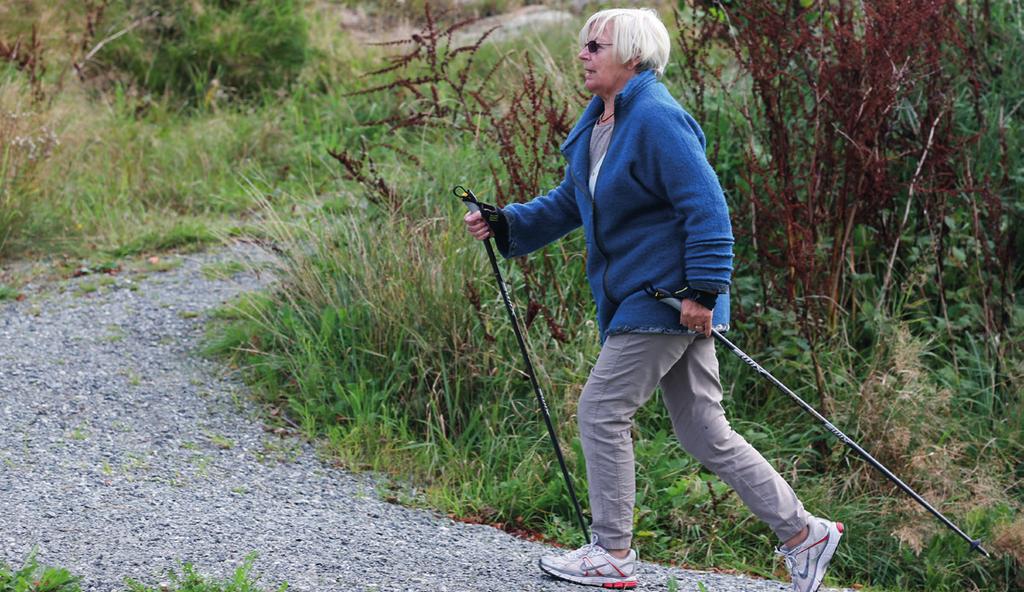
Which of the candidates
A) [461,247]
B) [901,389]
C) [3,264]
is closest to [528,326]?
[461,247]

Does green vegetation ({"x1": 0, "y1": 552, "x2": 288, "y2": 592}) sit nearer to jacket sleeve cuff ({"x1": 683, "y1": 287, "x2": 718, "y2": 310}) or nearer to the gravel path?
the gravel path

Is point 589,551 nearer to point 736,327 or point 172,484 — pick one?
point 172,484

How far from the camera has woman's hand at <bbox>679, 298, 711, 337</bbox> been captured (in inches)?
137

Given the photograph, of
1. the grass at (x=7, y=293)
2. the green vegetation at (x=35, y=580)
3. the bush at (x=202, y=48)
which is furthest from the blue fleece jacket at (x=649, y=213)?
the bush at (x=202, y=48)

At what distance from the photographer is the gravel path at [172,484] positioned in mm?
3816

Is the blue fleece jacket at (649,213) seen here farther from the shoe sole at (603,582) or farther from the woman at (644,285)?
the shoe sole at (603,582)

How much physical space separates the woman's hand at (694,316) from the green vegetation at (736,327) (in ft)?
4.69

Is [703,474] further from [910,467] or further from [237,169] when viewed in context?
[237,169]

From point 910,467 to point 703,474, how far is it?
0.92m

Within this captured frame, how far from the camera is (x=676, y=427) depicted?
3770 mm

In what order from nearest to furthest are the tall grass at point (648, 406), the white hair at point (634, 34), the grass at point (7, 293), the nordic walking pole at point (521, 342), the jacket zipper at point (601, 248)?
the white hair at point (634, 34)
the jacket zipper at point (601, 248)
the nordic walking pole at point (521, 342)
the tall grass at point (648, 406)
the grass at point (7, 293)

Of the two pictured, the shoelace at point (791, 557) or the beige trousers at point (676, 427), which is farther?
the shoelace at point (791, 557)

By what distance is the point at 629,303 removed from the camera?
361 centimetres

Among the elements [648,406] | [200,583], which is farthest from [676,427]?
[648,406]
